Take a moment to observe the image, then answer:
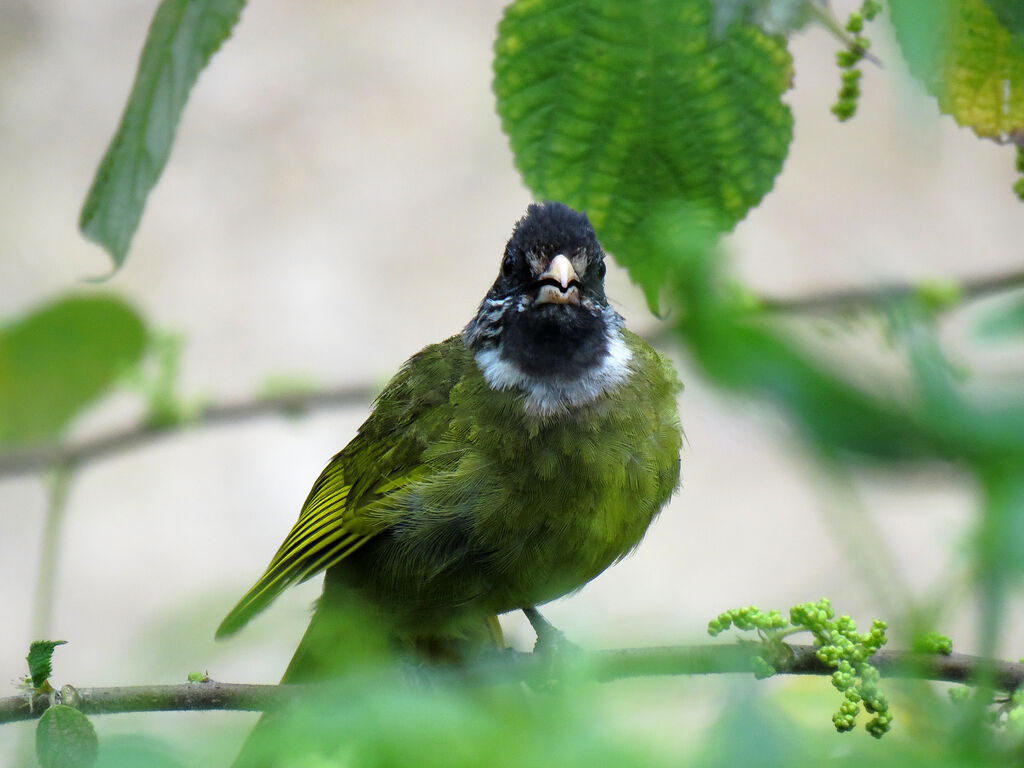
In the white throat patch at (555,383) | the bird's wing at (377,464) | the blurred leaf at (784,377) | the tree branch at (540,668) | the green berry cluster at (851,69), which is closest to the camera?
the blurred leaf at (784,377)

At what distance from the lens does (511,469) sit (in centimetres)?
237

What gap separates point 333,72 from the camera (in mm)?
7934

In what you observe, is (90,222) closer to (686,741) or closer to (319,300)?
Answer: (686,741)

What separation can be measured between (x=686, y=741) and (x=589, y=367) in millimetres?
1885

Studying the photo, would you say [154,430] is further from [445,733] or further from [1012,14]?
[445,733]

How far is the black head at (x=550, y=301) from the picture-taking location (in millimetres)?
2469

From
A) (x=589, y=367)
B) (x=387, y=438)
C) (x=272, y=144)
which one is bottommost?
(x=387, y=438)

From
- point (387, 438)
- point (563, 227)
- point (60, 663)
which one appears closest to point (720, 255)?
point (563, 227)

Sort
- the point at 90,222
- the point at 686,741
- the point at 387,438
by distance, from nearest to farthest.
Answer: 1. the point at 686,741
2. the point at 90,222
3. the point at 387,438

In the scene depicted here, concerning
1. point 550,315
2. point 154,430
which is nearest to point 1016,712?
point 550,315

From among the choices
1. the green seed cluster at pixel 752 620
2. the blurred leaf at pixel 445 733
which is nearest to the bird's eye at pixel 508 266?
the green seed cluster at pixel 752 620

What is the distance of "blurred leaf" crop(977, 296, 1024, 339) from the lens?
2.01 feet

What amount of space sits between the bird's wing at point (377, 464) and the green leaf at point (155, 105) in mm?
1263

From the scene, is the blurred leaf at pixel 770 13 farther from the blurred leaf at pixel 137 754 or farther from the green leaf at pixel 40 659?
the green leaf at pixel 40 659
